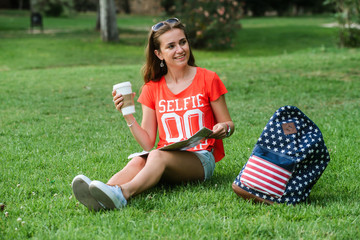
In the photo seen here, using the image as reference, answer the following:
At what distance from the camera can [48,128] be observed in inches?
222

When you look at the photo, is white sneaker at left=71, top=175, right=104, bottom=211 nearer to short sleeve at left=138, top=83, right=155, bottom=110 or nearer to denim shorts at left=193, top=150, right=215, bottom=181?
denim shorts at left=193, top=150, right=215, bottom=181

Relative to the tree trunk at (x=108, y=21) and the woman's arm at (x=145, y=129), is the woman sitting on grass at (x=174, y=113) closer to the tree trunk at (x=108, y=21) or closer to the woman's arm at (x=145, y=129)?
A: the woman's arm at (x=145, y=129)

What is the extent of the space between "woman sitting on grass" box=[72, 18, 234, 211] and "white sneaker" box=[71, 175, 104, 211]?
0.65 ft

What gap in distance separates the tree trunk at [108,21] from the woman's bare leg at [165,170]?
14.9 meters

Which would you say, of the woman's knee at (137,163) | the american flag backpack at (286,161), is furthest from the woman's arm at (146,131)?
the american flag backpack at (286,161)

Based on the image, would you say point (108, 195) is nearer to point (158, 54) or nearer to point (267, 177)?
point (267, 177)

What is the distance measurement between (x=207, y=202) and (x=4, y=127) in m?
3.50

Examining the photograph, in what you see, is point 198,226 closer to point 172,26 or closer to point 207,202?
point 207,202

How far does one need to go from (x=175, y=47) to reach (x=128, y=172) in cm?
98

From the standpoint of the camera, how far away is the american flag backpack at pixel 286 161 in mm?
2975

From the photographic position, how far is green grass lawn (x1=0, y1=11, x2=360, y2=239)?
2.72m

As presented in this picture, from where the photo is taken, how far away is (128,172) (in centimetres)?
330

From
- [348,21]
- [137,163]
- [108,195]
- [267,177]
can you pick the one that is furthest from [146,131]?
[348,21]

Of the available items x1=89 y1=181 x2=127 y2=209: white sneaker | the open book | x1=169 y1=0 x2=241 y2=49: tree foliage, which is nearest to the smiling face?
the open book
